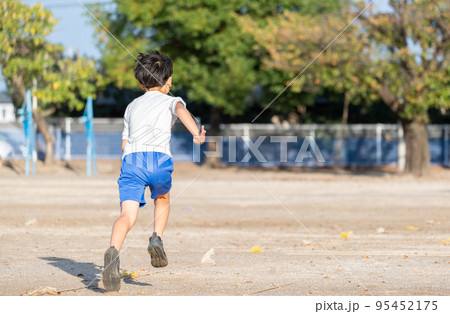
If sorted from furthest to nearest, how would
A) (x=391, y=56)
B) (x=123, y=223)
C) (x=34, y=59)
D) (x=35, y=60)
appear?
(x=34, y=59), (x=35, y=60), (x=391, y=56), (x=123, y=223)

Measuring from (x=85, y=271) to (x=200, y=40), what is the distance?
81.6 feet

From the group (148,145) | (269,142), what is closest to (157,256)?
(148,145)

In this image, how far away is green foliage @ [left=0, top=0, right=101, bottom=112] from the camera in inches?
1027

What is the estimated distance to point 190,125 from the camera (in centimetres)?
553

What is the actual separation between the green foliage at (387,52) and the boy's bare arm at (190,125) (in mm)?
18108

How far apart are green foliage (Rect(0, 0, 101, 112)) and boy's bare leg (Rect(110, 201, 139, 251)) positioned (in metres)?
21.4

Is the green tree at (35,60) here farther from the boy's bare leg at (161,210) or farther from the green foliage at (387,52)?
the boy's bare leg at (161,210)

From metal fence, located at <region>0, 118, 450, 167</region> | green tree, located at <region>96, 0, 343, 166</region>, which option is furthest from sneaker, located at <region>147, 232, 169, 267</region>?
metal fence, located at <region>0, 118, 450, 167</region>

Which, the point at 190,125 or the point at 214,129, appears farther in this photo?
the point at 214,129

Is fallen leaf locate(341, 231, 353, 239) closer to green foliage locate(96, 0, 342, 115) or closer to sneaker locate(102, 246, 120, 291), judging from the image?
sneaker locate(102, 246, 120, 291)

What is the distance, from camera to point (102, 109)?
4134cm

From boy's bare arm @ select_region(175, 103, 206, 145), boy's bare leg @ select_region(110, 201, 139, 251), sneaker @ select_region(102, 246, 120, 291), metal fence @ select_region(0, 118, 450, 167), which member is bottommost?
metal fence @ select_region(0, 118, 450, 167)

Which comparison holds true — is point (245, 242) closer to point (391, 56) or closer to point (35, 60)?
point (391, 56)

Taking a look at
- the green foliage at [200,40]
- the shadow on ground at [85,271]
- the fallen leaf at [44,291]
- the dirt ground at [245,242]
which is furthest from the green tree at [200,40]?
the fallen leaf at [44,291]
